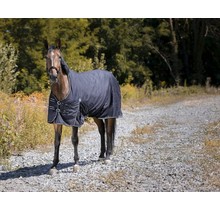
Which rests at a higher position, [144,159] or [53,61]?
[53,61]

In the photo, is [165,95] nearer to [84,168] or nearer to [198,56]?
[198,56]

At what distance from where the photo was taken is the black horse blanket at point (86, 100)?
Answer: 248 inches

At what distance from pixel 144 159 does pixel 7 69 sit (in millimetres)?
2867

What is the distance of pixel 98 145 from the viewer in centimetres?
760

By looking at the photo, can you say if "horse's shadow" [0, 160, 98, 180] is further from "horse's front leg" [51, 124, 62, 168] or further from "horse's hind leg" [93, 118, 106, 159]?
"horse's hind leg" [93, 118, 106, 159]

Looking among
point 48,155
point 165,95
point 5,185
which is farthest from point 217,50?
point 5,185

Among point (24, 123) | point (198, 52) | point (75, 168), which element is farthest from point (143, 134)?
point (75, 168)

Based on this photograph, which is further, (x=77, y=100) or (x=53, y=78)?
(x=77, y=100)

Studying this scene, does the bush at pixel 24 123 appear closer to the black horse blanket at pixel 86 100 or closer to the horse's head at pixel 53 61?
the black horse blanket at pixel 86 100

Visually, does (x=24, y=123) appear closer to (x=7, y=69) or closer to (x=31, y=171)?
(x=7, y=69)

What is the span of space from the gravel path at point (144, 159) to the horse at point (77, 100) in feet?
0.91

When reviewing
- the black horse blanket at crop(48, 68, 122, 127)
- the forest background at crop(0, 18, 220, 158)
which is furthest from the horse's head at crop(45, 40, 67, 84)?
the forest background at crop(0, 18, 220, 158)

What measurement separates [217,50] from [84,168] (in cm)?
297

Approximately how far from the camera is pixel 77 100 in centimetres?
642
